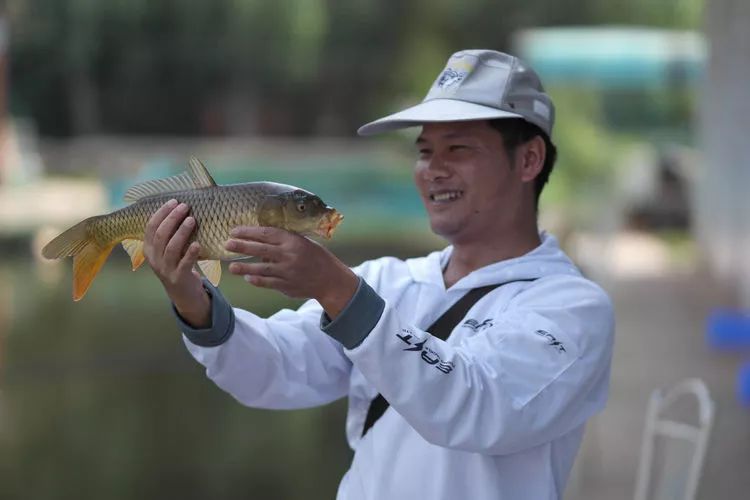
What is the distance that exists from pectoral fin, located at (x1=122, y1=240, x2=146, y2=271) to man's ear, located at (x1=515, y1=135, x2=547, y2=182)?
66 centimetres

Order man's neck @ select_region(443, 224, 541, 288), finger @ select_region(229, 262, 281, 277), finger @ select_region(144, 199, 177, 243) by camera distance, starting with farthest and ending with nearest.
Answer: man's neck @ select_region(443, 224, 541, 288) → finger @ select_region(144, 199, 177, 243) → finger @ select_region(229, 262, 281, 277)

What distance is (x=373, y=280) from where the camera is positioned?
2039mm

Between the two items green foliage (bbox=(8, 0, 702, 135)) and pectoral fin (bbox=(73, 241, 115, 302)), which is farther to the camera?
green foliage (bbox=(8, 0, 702, 135))

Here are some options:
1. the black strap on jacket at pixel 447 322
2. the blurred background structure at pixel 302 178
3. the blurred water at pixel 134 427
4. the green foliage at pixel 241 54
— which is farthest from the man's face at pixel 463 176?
the green foliage at pixel 241 54

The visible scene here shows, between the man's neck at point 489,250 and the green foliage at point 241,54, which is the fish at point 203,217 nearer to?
the man's neck at point 489,250

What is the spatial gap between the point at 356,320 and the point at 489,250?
498mm

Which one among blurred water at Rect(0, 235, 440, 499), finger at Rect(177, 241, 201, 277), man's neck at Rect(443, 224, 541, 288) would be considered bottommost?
blurred water at Rect(0, 235, 440, 499)

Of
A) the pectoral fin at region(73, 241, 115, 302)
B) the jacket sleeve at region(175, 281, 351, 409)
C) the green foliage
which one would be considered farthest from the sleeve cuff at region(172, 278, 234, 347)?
the green foliage

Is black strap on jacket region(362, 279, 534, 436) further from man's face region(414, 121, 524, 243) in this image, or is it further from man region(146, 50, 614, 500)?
man's face region(414, 121, 524, 243)

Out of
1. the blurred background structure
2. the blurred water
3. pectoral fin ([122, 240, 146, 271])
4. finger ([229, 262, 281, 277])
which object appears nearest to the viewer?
finger ([229, 262, 281, 277])

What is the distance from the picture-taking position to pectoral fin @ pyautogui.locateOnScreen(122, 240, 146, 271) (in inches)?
68.5

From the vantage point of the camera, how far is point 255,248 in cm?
154

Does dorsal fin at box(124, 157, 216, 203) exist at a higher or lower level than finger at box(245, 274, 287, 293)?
higher

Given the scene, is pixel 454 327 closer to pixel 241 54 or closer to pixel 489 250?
pixel 489 250
